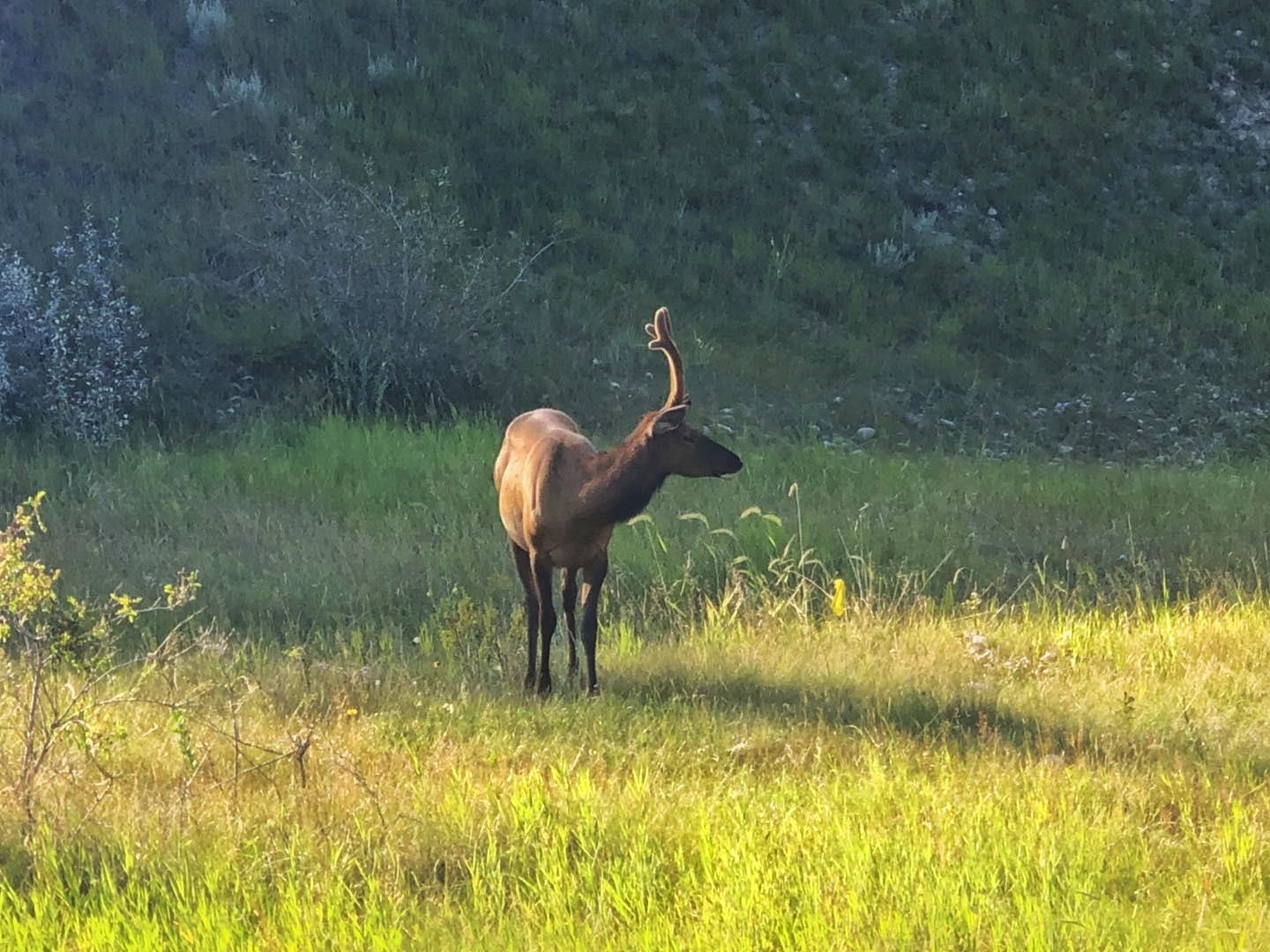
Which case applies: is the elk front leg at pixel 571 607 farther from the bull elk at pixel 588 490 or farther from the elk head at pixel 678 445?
the elk head at pixel 678 445

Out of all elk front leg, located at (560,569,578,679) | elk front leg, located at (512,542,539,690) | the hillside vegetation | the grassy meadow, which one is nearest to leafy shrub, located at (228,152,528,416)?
the hillside vegetation

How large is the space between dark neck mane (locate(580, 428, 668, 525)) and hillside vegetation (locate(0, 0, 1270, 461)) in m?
7.06

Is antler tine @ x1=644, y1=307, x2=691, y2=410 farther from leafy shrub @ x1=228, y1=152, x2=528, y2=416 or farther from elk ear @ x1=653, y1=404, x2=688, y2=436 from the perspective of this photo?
leafy shrub @ x1=228, y1=152, x2=528, y2=416

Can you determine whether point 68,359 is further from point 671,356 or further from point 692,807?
point 692,807

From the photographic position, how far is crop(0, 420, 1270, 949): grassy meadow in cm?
396

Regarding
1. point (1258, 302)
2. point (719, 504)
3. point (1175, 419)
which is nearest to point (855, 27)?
point (1258, 302)

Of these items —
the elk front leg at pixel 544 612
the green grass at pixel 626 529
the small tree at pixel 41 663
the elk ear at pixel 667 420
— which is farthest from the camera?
the green grass at pixel 626 529

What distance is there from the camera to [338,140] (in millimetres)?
17422

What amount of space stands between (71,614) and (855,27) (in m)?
18.8

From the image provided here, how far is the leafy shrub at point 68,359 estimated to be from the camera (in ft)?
40.0

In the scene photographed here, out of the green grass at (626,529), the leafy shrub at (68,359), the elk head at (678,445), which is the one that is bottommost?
the green grass at (626,529)

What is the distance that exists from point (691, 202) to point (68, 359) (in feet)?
27.6

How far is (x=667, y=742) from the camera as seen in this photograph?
5.46 m

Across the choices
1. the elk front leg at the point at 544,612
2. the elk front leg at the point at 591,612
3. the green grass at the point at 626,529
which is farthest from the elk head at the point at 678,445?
the green grass at the point at 626,529
